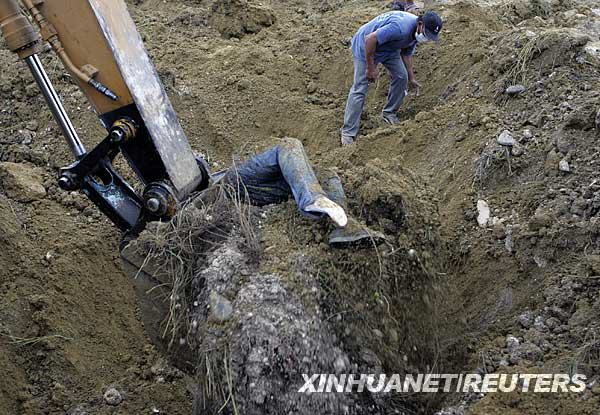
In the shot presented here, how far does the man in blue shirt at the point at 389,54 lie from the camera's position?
21.8 ft

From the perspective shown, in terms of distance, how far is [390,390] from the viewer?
3.48 m

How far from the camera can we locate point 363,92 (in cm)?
689

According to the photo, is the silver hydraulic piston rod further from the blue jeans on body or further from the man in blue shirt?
the man in blue shirt

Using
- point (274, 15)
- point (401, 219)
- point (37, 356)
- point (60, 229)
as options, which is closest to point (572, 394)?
point (401, 219)

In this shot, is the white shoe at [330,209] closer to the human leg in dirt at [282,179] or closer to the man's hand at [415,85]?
the human leg in dirt at [282,179]

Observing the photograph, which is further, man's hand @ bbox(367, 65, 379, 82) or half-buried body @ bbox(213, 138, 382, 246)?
man's hand @ bbox(367, 65, 379, 82)

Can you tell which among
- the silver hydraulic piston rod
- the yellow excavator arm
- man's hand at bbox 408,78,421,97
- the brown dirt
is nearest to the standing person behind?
the brown dirt

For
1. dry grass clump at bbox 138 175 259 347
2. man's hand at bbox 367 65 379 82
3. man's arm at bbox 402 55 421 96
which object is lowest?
man's arm at bbox 402 55 421 96

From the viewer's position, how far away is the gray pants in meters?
6.85

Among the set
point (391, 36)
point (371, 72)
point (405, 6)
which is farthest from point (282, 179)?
point (405, 6)

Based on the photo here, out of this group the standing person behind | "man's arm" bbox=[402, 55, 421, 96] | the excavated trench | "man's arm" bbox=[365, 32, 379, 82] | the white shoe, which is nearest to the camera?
the excavated trench

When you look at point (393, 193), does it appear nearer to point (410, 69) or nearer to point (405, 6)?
point (410, 69)

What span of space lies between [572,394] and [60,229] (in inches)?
156

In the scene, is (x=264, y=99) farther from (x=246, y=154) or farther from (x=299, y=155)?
(x=299, y=155)
